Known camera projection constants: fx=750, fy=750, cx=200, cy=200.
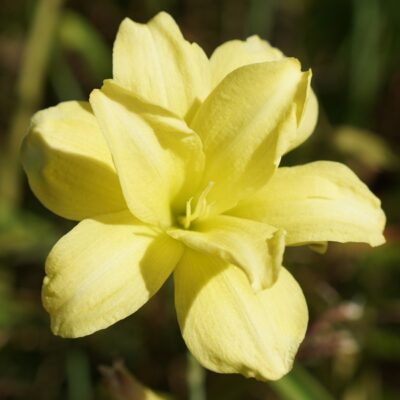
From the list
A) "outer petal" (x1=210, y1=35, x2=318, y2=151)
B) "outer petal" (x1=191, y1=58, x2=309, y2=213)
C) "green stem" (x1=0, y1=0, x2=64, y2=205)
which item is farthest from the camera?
"green stem" (x1=0, y1=0, x2=64, y2=205)

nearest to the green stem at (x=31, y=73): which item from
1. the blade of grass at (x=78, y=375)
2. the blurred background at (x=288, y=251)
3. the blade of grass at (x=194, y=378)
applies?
the blurred background at (x=288, y=251)

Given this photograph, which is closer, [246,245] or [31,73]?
[246,245]

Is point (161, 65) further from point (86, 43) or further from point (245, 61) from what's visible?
point (86, 43)

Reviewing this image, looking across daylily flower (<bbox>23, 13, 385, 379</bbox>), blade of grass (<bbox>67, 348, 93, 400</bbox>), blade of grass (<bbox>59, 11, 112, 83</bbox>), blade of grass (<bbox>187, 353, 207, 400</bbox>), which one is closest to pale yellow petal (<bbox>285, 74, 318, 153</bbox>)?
daylily flower (<bbox>23, 13, 385, 379</bbox>)

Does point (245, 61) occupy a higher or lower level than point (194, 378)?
higher

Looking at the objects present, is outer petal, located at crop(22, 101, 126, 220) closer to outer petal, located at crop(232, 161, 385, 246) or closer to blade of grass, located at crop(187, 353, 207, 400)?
outer petal, located at crop(232, 161, 385, 246)

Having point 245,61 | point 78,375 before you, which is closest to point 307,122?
point 245,61

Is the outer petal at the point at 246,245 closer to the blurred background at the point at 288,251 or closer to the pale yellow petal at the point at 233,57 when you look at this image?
the pale yellow petal at the point at 233,57
